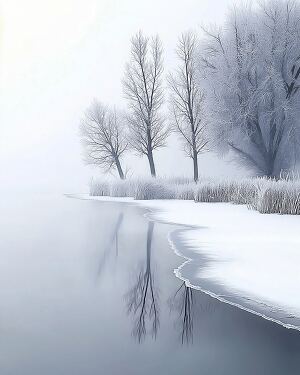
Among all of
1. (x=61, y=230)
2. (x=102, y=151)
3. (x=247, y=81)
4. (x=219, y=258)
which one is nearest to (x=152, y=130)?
(x=102, y=151)

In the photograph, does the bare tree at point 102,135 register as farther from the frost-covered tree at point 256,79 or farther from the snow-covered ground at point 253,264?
the snow-covered ground at point 253,264

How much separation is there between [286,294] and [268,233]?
4.00m

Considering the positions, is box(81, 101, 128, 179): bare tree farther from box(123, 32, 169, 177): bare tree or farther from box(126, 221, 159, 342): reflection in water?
box(126, 221, 159, 342): reflection in water

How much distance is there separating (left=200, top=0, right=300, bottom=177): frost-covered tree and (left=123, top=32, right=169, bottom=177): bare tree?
16.4 feet

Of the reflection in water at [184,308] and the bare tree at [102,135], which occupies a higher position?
the bare tree at [102,135]

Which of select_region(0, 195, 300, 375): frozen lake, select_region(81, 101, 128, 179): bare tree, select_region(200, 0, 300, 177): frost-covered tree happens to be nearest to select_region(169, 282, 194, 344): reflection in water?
select_region(0, 195, 300, 375): frozen lake

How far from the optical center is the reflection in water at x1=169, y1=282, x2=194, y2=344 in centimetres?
297

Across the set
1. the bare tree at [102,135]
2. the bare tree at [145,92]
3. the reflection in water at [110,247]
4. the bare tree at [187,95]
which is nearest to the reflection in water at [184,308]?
the reflection in water at [110,247]

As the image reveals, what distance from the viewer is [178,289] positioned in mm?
4156

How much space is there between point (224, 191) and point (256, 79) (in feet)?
26.9

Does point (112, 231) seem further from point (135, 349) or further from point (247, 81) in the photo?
point (247, 81)

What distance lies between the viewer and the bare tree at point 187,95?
87.7 ft

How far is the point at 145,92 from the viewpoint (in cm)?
2848

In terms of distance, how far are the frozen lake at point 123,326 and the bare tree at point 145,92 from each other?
22.9 m
